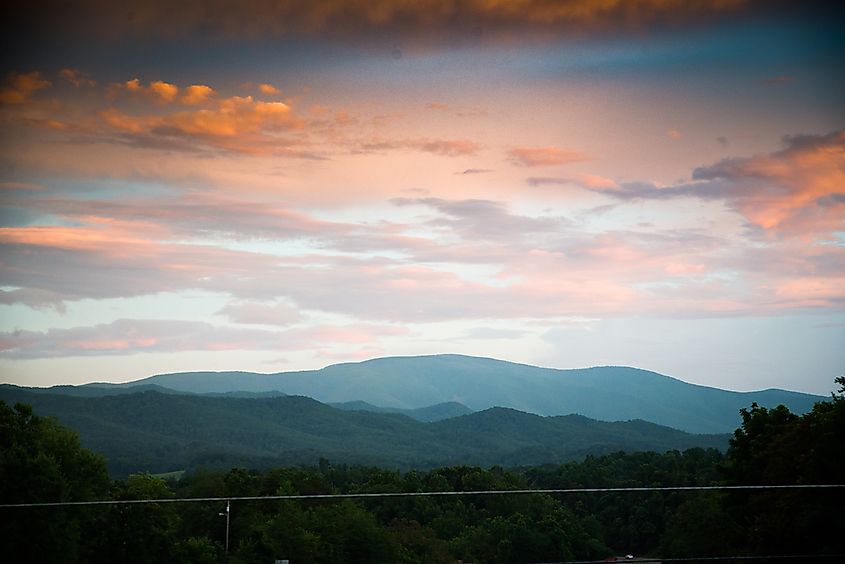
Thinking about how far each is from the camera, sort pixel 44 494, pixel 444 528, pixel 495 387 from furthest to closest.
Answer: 1. pixel 495 387
2. pixel 44 494
3. pixel 444 528

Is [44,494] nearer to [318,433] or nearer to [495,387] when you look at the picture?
[318,433]

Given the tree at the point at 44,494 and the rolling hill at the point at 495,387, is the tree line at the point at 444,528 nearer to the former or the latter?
the tree at the point at 44,494

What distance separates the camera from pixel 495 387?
85875 mm

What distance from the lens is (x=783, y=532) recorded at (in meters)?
3.68

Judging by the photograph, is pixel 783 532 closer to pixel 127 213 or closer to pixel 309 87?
pixel 309 87

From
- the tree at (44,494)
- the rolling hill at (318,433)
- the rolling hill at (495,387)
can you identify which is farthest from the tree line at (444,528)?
the rolling hill at (495,387)

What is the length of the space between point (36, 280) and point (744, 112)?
24.7 meters

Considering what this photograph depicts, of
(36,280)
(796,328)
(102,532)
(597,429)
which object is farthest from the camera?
(597,429)

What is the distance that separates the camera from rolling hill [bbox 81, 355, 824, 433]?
52.9 m

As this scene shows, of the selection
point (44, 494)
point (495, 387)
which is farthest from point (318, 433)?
point (44, 494)

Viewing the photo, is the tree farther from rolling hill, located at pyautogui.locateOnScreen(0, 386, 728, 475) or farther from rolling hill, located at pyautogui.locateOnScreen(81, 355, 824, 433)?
rolling hill, located at pyautogui.locateOnScreen(81, 355, 824, 433)

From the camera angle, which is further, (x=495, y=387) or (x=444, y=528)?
(x=495, y=387)

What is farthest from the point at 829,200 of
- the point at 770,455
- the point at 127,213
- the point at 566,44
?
the point at 127,213

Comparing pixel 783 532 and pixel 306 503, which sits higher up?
pixel 306 503
